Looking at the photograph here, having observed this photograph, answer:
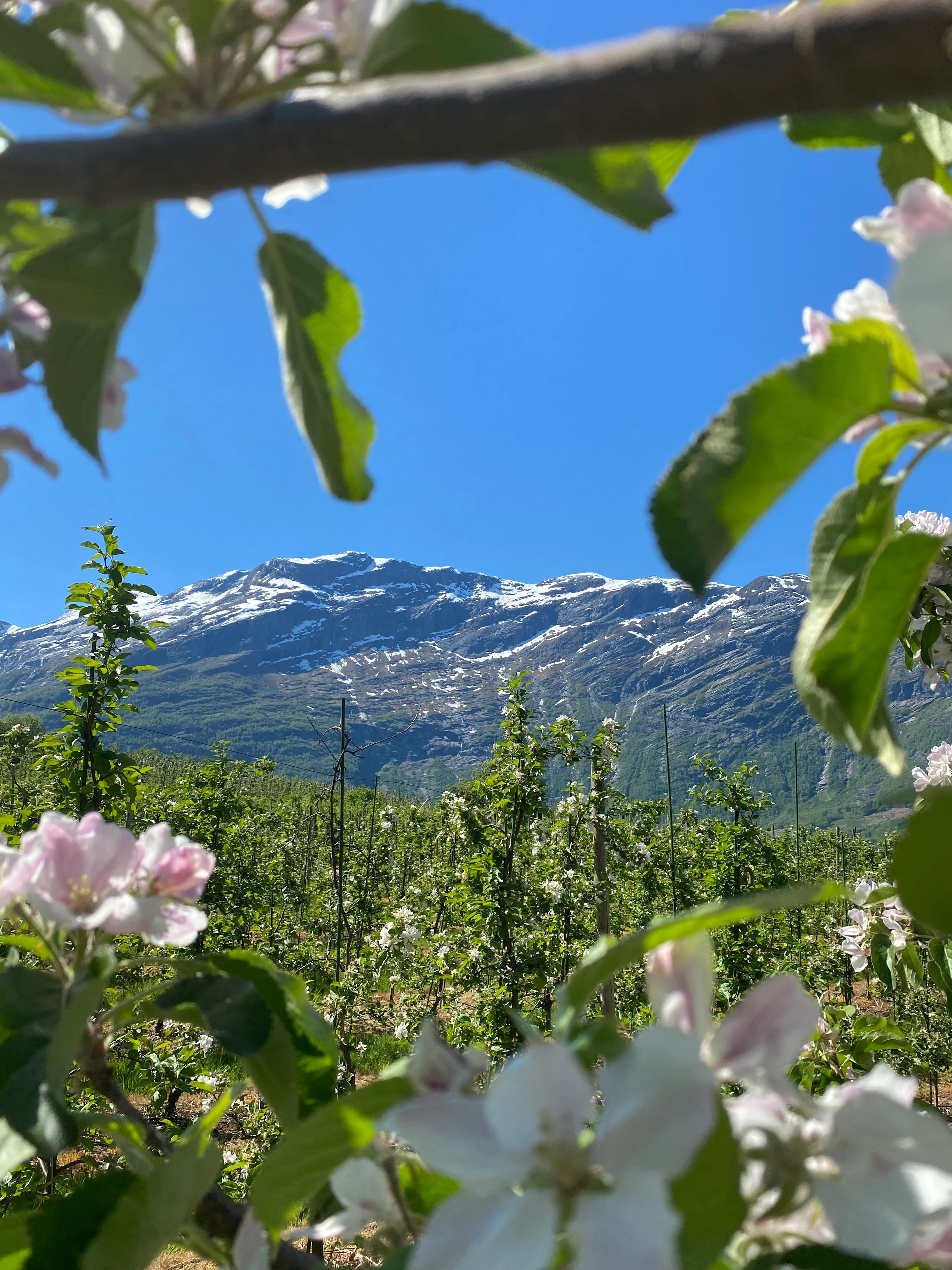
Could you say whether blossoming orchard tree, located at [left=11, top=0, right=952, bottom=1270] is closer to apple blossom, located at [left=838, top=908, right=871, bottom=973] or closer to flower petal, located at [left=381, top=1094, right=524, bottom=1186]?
flower petal, located at [left=381, top=1094, right=524, bottom=1186]

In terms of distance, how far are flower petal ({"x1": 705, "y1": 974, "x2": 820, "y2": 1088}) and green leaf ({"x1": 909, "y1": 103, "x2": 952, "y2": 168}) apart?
557mm

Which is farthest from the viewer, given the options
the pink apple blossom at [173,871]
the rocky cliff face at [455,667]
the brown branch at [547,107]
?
the rocky cliff face at [455,667]

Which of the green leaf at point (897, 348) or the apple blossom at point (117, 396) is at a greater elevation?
the apple blossom at point (117, 396)

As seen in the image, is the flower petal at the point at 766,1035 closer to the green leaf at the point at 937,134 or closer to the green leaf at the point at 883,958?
the green leaf at the point at 937,134

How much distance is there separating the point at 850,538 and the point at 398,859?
736 inches

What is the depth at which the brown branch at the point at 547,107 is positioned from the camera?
0.80 feet

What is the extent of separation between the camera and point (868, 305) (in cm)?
59

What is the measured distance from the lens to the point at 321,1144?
466mm

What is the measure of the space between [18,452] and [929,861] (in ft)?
2.18

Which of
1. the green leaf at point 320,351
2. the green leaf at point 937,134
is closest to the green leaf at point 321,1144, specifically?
the green leaf at point 320,351

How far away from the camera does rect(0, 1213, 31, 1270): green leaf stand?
1.95 feet

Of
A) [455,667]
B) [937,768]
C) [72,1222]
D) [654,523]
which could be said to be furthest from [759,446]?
[455,667]

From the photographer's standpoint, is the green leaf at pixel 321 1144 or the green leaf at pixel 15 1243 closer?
the green leaf at pixel 321 1144

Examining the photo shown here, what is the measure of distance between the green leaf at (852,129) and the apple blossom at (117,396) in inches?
21.6
